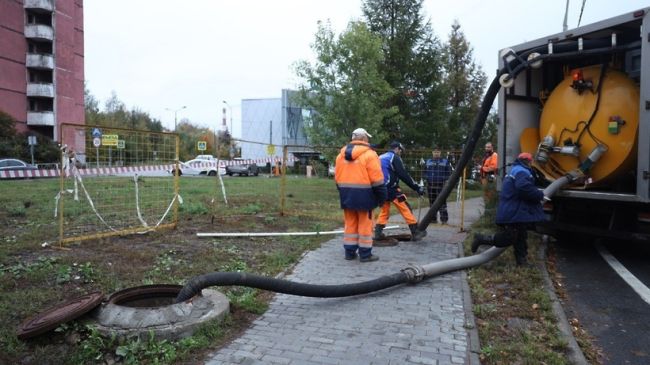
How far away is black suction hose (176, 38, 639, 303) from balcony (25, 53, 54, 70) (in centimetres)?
4871

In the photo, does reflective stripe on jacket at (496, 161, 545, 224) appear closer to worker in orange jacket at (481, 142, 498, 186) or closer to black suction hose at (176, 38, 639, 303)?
black suction hose at (176, 38, 639, 303)

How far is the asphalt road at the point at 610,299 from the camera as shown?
167 inches

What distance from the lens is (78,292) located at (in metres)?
5.18

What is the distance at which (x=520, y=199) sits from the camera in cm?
640

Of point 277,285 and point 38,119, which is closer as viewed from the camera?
point 277,285

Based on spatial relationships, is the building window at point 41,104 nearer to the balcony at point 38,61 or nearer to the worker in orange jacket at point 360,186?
the balcony at point 38,61

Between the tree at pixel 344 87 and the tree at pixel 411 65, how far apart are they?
3162 millimetres

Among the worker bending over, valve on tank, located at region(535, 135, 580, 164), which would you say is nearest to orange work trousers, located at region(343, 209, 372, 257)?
the worker bending over

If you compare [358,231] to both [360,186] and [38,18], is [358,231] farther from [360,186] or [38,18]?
[38,18]

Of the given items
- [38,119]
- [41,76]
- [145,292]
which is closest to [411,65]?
[145,292]

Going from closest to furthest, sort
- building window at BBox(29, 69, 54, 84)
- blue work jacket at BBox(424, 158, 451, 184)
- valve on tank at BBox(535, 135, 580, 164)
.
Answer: valve on tank at BBox(535, 135, 580, 164), blue work jacket at BBox(424, 158, 451, 184), building window at BBox(29, 69, 54, 84)

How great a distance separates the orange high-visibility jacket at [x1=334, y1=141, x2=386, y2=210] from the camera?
6.60 metres

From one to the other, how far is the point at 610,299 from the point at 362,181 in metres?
3.09

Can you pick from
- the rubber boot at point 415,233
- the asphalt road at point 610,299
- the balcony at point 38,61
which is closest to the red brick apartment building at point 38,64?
the balcony at point 38,61
